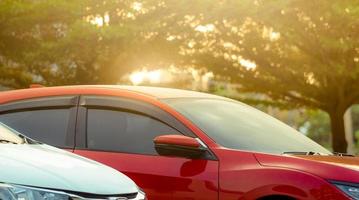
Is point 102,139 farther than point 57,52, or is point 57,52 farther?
point 57,52

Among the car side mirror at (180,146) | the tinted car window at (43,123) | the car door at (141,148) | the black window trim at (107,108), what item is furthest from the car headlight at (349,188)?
the tinted car window at (43,123)

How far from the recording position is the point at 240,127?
6.59 meters

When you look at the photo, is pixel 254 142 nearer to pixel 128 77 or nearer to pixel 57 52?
pixel 57 52

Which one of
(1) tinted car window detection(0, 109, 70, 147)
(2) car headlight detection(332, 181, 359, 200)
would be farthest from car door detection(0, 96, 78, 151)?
(2) car headlight detection(332, 181, 359, 200)

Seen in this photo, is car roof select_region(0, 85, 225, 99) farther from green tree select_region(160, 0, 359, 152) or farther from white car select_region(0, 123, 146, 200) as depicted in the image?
green tree select_region(160, 0, 359, 152)

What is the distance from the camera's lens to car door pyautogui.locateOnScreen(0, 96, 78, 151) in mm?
6766

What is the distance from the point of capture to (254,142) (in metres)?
6.34

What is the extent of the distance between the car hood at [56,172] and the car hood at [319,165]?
1.24 m

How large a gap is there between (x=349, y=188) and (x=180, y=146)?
3.99ft

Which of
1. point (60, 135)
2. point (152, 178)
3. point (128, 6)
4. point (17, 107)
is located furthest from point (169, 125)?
point (128, 6)

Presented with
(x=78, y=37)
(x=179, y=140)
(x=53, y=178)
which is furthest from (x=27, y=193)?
(x=78, y=37)

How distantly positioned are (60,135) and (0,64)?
1567 centimetres

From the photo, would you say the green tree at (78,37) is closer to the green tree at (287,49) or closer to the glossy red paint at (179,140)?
the green tree at (287,49)

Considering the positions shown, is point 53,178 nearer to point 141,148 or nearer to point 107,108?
point 141,148
